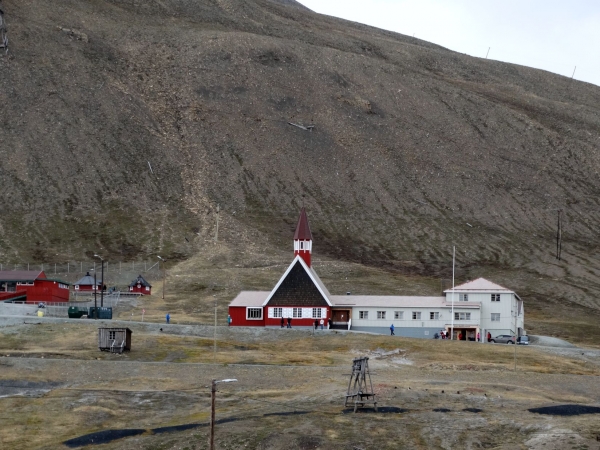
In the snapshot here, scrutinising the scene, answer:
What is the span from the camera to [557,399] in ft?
228

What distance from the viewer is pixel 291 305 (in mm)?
104875

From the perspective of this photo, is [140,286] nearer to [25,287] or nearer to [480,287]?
[25,287]

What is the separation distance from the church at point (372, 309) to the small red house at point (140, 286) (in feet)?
89.5

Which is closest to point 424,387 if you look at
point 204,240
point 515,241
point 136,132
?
point 204,240

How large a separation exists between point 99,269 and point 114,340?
65.0 meters

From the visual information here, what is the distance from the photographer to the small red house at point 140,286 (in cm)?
13200

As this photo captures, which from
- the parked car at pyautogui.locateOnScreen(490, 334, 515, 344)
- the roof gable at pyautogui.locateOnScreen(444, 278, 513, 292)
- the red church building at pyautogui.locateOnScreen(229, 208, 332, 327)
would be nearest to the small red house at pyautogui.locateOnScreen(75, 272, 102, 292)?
the red church building at pyautogui.locateOnScreen(229, 208, 332, 327)

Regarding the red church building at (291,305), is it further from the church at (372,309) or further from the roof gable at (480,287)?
the roof gable at (480,287)

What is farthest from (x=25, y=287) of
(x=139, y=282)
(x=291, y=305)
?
(x=291, y=305)

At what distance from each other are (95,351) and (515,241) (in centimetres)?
10680

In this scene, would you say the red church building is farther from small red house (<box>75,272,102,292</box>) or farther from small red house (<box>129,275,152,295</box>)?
small red house (<box>75,272,102,292</box>)

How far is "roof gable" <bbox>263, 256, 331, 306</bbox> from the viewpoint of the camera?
10462 centimetres

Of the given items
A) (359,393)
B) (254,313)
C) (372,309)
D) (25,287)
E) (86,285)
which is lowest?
(359,393)

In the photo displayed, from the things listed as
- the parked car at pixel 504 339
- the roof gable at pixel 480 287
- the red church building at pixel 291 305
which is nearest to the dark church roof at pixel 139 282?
the red church building at pixel 291 305
